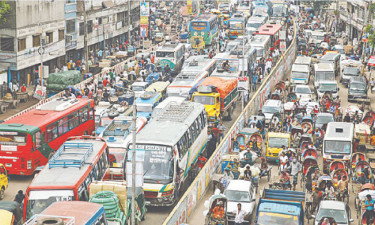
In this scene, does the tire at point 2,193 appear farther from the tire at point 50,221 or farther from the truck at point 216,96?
the truck at point 216,96

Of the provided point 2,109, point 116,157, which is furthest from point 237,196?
point 2,109

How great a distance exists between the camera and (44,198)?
22953 mm

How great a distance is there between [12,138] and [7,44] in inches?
866

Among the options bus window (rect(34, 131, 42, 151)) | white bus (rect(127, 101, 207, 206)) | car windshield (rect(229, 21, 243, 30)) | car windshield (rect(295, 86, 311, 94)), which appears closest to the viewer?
white bus (rect(127, 101, 207, 206))

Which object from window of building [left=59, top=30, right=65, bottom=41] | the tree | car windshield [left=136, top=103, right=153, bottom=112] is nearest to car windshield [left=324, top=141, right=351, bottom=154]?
car windshield [left=136, top=103, right=153, bottom=112]

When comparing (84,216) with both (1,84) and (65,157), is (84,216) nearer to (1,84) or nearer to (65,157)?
(65,157)

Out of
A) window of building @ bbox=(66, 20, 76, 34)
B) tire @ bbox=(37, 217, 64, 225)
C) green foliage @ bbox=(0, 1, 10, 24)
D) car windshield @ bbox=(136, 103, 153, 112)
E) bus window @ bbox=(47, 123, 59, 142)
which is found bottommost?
car windshield @ bbox=(136, 103, 153, 112)

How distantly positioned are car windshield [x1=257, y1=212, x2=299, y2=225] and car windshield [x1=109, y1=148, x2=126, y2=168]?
8943 millimetres

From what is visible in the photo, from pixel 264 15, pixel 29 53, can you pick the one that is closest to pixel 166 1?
pixel 264 15

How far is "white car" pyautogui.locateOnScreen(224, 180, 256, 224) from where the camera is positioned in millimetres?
25391

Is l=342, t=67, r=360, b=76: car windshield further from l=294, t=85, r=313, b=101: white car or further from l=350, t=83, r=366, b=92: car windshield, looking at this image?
l=294, t=85, r=313, b=101: white car

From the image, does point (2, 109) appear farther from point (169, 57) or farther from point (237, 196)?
point (237, 196)

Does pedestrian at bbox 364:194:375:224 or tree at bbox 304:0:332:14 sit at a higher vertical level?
pedestrian at bbox 364:194:375:224

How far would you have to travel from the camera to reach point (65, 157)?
2550 centimetres
